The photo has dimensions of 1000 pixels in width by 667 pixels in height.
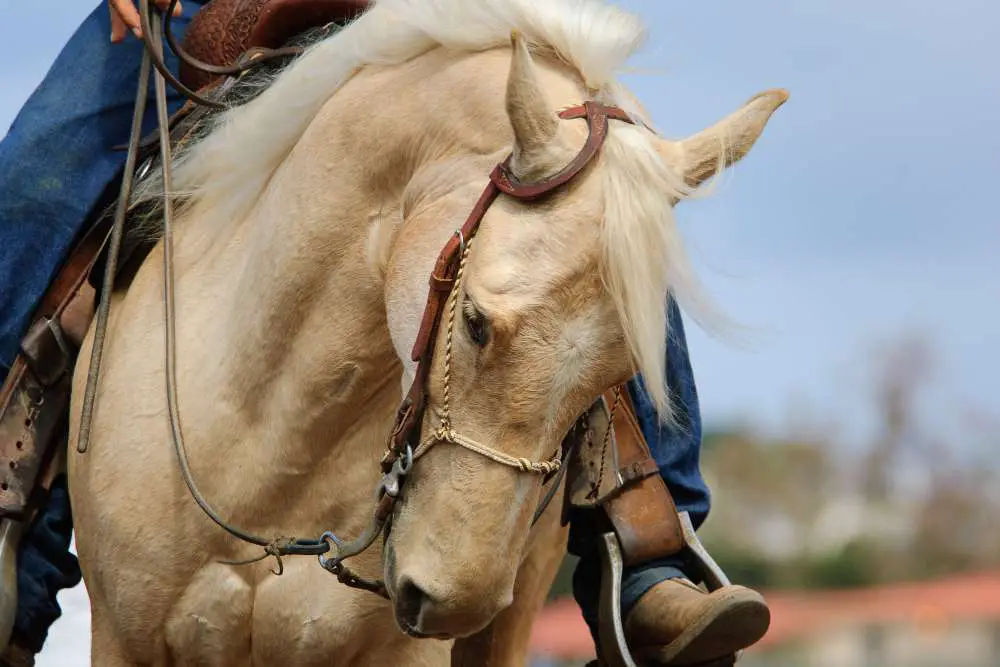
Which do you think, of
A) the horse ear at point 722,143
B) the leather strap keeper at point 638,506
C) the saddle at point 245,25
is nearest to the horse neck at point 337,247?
the horse ear at point 722,143

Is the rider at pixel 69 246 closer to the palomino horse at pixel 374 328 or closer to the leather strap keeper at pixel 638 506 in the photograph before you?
the leather strap keeper at pixel 638 506

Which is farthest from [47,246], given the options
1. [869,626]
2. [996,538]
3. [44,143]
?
[996,538]

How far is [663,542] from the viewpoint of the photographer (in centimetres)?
508

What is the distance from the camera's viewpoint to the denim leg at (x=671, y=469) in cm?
511

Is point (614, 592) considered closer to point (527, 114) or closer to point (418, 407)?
point (418, 407)

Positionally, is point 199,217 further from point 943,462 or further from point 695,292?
point 943,462

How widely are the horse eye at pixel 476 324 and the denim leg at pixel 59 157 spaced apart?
1.71m

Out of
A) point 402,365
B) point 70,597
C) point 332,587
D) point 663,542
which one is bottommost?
point 70,597

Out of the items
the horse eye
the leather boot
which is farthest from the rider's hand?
the leather boot

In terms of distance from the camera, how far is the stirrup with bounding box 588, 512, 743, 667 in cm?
495

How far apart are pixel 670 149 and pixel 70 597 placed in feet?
13.1

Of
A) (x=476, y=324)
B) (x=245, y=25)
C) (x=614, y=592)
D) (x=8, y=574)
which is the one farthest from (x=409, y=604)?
(x=245, y=25)

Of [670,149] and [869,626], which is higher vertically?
[670,149]

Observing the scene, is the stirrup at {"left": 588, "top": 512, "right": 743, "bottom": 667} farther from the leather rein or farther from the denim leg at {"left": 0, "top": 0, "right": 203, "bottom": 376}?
the denim leg at {"left": 0, "top": 0, "right": 203, "bottom": 376}
